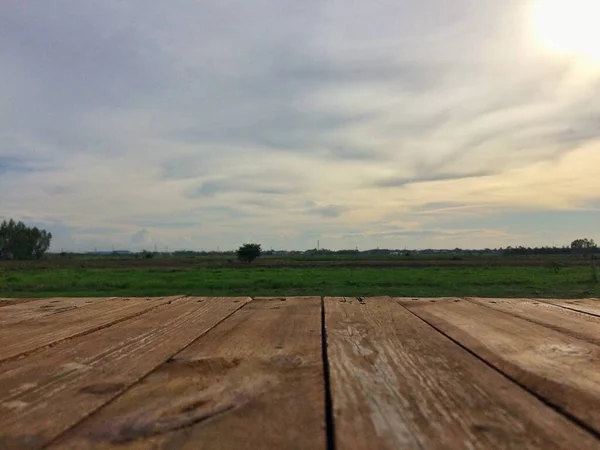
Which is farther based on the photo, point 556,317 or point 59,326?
point 556,317

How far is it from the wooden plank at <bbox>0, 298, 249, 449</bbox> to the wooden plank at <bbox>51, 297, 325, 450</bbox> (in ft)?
0.14

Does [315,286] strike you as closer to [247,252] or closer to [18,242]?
[247,252]

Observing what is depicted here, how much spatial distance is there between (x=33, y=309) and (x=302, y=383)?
1.80 metres

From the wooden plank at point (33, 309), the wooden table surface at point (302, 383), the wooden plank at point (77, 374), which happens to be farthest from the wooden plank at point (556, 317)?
the wooden plank at point (33, 309)

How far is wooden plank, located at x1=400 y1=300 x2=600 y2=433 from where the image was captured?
0.88 metres

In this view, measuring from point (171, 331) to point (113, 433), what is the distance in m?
0.87

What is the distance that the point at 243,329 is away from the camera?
160 centimetres

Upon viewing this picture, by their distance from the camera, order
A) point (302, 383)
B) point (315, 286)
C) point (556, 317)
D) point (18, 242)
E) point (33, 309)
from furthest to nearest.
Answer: point (18, 242), point (315, 286), point (33, 309), point (556, 317), point (302, 383)

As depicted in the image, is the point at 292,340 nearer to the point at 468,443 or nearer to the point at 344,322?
the point at 344,322

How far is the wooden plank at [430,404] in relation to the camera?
690mm

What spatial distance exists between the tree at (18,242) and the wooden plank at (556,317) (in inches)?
4169

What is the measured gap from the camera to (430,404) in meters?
0.84

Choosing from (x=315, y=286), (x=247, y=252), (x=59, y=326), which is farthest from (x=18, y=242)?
(x=59, y=326)

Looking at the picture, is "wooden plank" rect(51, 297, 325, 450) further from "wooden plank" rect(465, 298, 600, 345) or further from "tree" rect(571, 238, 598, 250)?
"tree" rect(571, 238, 598, 250)
